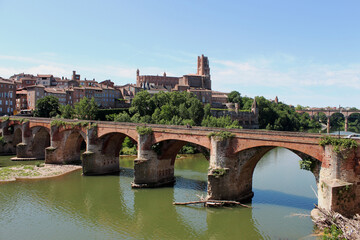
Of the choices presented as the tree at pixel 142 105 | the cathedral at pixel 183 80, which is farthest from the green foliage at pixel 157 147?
the cathedral at pixel 183 80

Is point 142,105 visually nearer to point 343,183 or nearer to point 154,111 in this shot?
point 154,111

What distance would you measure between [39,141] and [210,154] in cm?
3387

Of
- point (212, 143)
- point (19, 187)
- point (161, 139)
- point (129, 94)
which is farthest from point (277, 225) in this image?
point (129, 94)

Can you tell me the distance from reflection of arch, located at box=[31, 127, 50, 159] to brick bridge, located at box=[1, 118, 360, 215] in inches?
6.0

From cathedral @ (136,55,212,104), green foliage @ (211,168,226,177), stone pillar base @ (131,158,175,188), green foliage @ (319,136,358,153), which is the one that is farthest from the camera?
cathedral @ (136,55,212,104)

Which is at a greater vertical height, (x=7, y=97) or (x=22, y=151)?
(x=7, y=97)

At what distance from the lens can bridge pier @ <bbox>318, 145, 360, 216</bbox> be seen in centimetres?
1922

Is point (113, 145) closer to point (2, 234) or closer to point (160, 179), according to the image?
point (160, 179)

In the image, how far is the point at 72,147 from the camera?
147 ft

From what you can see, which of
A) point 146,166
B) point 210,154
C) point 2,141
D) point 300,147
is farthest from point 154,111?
point 300,147

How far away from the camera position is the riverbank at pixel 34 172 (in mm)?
35594

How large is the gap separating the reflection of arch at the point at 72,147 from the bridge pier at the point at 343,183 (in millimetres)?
32511

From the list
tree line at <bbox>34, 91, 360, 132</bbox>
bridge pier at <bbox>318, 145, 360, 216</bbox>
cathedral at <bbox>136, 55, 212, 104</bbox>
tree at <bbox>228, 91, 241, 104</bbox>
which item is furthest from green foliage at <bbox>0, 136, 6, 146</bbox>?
tree at <bbox>228, 91, 241, 104</bbox>

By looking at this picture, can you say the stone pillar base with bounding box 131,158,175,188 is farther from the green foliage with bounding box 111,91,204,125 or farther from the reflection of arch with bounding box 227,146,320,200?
the green foliage with bounding box 111,91,204,125
